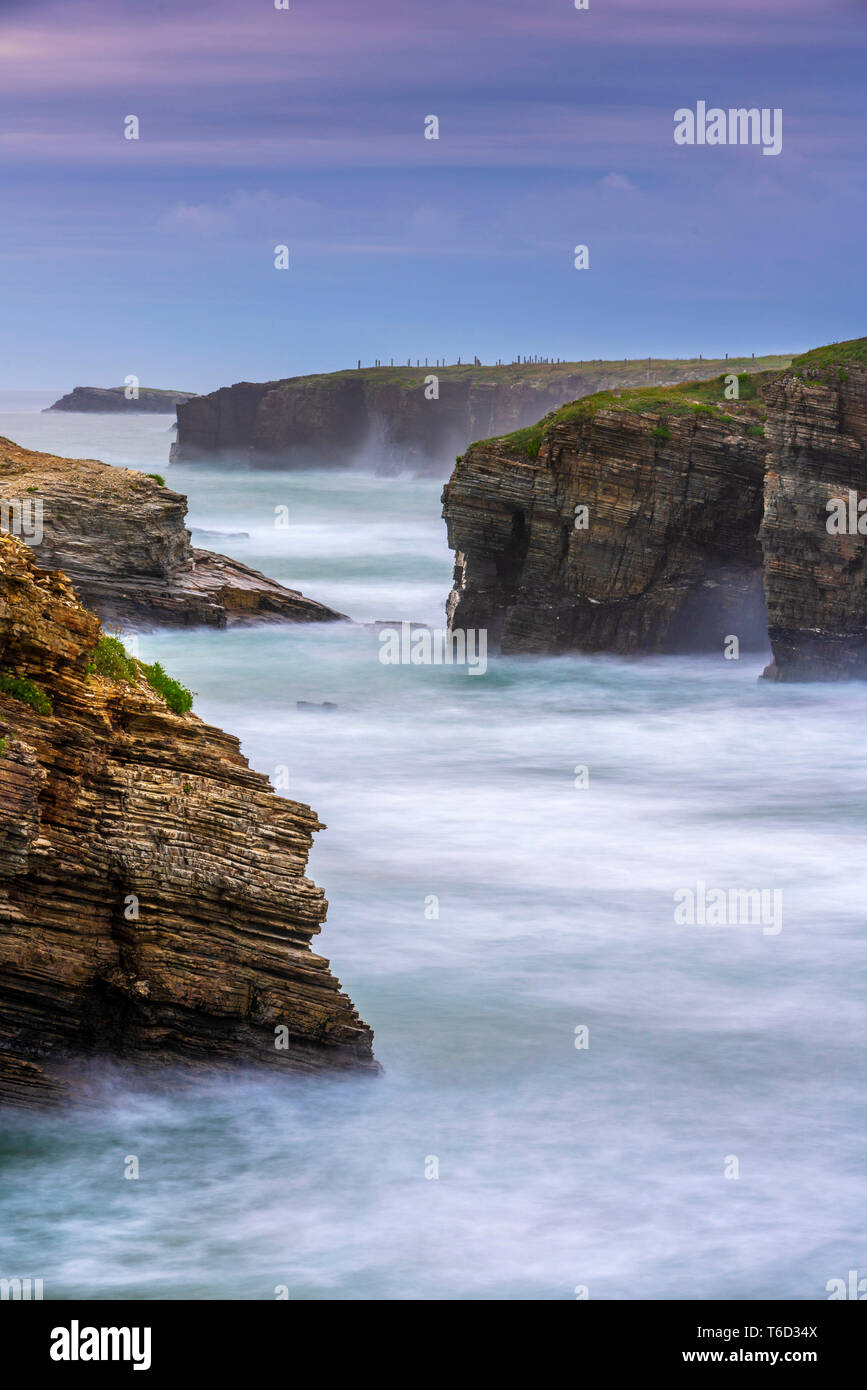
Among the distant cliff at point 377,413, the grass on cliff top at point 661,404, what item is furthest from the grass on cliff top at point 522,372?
the grass on cliff top at point 661,404

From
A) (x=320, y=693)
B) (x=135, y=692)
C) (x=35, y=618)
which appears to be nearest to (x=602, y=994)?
(x=135, y=692)

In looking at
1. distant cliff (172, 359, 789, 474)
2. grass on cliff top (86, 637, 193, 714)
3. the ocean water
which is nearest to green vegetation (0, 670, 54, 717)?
grass on cliff top (86, 637, 193, 714)

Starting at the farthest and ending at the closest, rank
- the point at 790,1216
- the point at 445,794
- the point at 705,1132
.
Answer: the point at 445,794 < the point at 705,1132 < the point at 790,1216

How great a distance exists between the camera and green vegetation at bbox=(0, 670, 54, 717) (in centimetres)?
1900

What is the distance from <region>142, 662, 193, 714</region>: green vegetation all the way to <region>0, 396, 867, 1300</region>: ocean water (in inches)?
208

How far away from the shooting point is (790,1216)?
18.1 metres

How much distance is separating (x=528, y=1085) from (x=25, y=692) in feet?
27.7

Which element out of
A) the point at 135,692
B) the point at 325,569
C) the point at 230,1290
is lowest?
the point at 230,1290

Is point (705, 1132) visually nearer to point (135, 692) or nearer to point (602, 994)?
point (602, 994)

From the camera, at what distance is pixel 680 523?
54406 mm

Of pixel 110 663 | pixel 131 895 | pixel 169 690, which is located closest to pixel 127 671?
pixel 110 663

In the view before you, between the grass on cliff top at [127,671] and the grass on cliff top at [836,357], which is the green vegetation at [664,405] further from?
the grass on cliff top at [127,671]

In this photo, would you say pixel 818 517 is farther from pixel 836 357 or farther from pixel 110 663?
pixel 110 663

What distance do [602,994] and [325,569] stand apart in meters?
63.6
